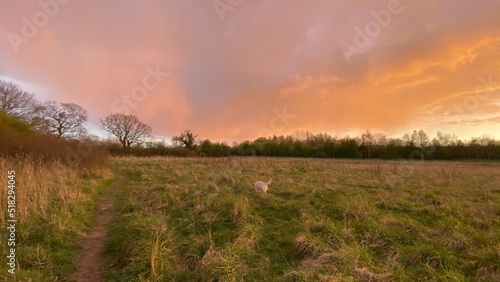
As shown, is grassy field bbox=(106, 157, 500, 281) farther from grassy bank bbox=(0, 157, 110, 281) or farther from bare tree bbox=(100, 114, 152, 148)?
bare tree bbox=(100, 114, 152, 148)

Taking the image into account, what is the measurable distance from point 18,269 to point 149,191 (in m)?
7.21

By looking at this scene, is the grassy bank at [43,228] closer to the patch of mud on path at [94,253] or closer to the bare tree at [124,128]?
the patch of mud on path at [94,253]

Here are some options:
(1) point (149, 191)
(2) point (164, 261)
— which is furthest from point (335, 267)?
(1) point (149, 191)

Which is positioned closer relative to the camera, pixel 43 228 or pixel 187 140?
pixel 43 228

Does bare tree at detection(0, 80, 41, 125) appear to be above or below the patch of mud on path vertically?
above

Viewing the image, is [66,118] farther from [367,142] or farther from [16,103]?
[367,142]

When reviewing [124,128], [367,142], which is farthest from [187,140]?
[367,142]

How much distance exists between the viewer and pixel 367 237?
5.41m

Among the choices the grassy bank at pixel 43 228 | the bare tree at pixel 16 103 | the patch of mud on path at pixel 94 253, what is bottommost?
the patch of mud on path at pixel 94 253

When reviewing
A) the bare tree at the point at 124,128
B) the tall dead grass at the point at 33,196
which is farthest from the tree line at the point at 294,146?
the tall dead grass at the point at 33,196

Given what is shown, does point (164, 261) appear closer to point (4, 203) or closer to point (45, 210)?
point (45, 210)

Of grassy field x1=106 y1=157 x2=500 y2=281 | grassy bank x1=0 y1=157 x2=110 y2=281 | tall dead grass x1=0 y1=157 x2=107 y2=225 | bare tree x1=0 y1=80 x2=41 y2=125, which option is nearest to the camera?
grassy field x1=106 y1=157 x2=500 y2=281

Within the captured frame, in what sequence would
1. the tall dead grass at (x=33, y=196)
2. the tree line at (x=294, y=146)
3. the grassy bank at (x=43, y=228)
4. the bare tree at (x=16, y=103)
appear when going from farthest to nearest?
the tree line at (x=294, y=146), the bare tree at (x=16, y=103), the tall dead grass at (x=33, y=196), the grassy bank at (x=43, y=228)

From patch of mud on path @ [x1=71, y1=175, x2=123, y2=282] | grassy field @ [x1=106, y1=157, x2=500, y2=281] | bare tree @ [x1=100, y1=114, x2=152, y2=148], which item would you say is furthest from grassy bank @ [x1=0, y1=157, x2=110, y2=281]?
bare tree @ [x1=100, y1=114, x2=152, y2=148]
